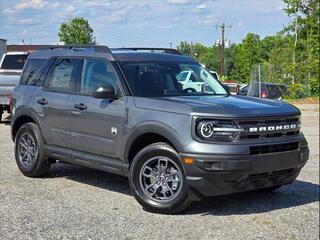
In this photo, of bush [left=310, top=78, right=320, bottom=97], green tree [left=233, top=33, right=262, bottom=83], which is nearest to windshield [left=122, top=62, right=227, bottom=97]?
bush [left=310, top=78, right=320, bottom=97]

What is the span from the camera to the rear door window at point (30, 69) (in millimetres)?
8117

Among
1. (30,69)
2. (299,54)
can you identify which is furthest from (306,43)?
(30,69)

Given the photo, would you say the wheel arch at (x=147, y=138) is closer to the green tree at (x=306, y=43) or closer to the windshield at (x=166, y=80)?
the windshield at (x=166, y=80)

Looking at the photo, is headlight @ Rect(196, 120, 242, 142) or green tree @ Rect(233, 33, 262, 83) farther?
green tree @ Rect(233, 33, 262, 83)

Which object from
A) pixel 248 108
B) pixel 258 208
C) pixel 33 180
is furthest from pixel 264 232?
pixel 33 180

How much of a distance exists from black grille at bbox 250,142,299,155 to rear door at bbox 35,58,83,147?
258 centimetres

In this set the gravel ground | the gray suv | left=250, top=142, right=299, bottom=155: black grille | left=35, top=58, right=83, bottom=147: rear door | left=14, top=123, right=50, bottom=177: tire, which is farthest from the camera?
left=14, top=123, right=50, bottom=177: tire

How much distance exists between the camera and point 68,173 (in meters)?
8.34

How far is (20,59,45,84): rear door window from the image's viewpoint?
8.12 metres

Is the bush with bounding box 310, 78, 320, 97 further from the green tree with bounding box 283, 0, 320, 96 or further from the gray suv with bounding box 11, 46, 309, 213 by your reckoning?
the gray suv with bounding box 11, 46, 309, 213

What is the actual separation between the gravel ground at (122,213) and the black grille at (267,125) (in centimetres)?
Answer: 92

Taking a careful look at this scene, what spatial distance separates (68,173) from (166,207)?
9.09 feet

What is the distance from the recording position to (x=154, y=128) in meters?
6.10

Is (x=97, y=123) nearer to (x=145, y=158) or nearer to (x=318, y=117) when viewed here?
(x=145, y=158)
